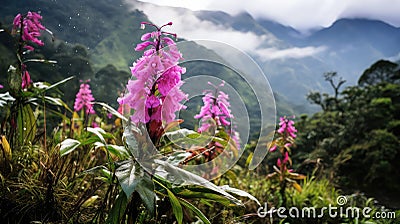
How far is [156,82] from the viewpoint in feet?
3.51

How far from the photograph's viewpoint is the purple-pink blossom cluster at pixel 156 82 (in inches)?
41.9

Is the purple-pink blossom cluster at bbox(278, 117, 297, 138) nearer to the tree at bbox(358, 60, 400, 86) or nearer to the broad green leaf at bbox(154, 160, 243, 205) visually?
the broad green leaf at bbox(154, 160, 243, 205)

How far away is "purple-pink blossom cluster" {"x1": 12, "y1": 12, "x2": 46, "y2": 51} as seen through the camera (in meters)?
1.92

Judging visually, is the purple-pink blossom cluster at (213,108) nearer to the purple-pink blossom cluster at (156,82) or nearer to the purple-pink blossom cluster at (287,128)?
the purple-pink blossom cluster at (156,82)

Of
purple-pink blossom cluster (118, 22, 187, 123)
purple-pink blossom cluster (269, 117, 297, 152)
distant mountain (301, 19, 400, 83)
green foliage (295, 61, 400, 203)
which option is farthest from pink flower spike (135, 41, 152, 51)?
distant mountain (301, 19, 400, 83)

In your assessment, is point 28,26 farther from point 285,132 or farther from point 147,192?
point 285,132

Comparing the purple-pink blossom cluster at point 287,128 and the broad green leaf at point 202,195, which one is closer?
the broad green leaf at point 202,195

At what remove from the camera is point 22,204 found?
142 cm

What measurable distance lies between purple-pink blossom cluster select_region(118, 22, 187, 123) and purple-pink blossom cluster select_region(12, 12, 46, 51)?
1.20 m

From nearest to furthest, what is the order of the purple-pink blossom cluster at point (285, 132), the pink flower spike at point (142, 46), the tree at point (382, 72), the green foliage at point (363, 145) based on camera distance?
the pink flower spike at point (142, 46), the purple-pink blossom cluster at point (285, 132), the green foliage at point (363, 145), the tree at point (382, 72)

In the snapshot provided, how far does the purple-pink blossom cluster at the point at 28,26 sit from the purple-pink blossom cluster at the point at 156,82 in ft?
3.95

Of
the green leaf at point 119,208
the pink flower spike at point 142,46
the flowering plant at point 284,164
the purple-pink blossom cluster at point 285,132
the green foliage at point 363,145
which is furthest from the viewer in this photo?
the green foliage at point 363,145

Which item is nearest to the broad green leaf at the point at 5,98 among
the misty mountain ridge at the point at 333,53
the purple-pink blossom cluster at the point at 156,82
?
the purple-pink blossom cluster at the point at 156,82

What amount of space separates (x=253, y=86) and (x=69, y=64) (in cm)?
390
